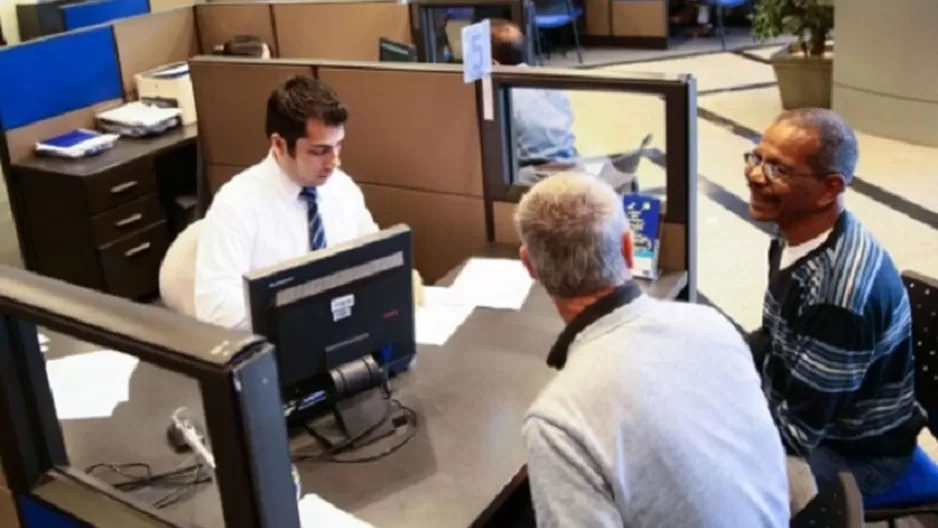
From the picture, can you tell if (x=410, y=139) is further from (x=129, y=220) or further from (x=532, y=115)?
(x=129, y=220)

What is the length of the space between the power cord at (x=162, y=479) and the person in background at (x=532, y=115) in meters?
1.93

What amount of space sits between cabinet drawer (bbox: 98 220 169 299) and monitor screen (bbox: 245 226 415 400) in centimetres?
224

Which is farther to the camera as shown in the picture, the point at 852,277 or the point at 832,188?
the point at 832,188

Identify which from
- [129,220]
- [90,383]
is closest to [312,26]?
[129,220]

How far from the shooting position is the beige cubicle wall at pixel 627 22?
882 centimetres

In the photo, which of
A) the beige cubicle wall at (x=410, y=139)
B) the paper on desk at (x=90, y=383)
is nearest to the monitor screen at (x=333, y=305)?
the paper on desk at (x=90, y=383)

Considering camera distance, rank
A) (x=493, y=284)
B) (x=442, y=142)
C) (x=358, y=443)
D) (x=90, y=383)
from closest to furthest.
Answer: (x=358, y=443)
(x=90, y=383)
(x=493, y=284)
(x=442, y=142)

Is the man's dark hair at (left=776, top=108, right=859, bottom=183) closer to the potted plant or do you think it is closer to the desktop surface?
the desktop surface

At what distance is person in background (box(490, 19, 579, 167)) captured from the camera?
3674 mm

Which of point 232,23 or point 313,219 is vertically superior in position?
point 232,23

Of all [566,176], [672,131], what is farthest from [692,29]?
[566,176]

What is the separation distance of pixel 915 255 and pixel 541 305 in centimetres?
245

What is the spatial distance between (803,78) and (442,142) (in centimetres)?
422

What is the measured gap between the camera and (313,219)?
8.97 ft
